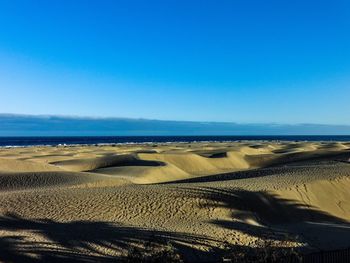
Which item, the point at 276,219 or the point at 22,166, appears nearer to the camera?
the point at 276,219

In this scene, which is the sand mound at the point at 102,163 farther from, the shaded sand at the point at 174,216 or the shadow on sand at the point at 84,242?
the shadow on sand at the point at 84,242

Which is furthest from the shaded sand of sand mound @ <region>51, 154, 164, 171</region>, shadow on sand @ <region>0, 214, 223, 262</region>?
sand mound @ <region>51, 154, 164, 171</region>

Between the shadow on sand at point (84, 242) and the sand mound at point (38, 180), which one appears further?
the sand mound at point (38, 180)

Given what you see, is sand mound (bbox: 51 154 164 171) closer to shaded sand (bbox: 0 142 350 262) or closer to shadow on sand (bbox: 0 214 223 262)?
shaded sand (bbox: 0 142 350 262)

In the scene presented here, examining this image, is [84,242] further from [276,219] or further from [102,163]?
[102,163]

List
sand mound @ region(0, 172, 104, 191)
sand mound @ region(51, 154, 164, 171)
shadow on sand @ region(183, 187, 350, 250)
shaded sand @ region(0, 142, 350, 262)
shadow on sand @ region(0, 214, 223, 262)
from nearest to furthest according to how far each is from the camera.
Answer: shadow on sand @ region(0, 214, 223, 262) < shaded sand @ region(0, 142, 350, 262) < shadow on sand @ region(183, 187, 350, 250) < sand mound @ region(0, 172, 104, 191) < sand mound @ region(51, 154, 164, 171)

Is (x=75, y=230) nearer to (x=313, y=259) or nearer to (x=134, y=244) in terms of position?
(x=134, y=244)

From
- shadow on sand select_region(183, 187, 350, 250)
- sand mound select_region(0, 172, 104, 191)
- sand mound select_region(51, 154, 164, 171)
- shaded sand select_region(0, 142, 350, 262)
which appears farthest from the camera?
sand mound select_region(51, 154, 164, 171)

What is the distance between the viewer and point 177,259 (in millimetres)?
11031

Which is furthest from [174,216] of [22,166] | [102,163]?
[102,163]

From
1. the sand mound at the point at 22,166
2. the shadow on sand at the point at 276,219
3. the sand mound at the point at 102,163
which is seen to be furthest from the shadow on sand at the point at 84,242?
the sand mound at the point at 102,163

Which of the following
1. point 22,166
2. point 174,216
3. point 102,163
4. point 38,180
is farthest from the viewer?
point 102,163

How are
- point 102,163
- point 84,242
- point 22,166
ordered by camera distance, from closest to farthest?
point 84,242, point 22,166, point 102,163

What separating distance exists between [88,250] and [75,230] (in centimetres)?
229
